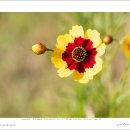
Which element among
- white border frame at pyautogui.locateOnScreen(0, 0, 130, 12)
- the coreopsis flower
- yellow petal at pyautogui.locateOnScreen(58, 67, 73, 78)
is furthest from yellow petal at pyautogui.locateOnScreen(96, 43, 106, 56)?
white border frame at pyautogui.locateOnScreen(0, 0, 130, 12)

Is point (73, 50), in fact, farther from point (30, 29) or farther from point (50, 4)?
point (30, 29)

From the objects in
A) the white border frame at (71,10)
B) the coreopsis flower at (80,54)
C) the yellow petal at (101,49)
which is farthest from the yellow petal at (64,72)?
the white border frame at (71,10)

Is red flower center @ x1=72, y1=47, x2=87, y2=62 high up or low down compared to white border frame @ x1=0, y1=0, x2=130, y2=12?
down

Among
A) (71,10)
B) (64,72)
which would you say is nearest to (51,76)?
(71,10)

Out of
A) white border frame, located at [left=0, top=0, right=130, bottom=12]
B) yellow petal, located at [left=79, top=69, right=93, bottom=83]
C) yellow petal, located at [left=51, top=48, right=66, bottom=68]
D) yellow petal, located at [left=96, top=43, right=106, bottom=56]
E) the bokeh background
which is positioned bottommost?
the bokeh background

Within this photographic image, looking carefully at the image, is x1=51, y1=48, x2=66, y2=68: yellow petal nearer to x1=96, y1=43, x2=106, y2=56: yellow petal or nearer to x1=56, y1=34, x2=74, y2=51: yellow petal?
x1=56, y1=34, x2=74, y2=51: yellow petal

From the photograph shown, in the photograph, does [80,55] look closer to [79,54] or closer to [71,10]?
[79,54]
